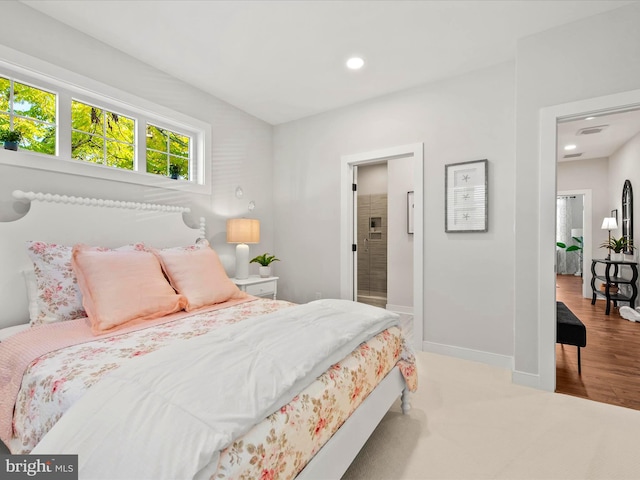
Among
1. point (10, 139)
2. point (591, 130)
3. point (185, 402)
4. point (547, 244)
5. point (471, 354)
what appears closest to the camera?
point (185, 402)

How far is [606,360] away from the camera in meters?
2.98

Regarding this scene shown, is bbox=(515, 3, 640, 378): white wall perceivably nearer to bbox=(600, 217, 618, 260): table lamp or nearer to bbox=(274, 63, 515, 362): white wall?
bbox=(274, 63, 515, 362): white wall

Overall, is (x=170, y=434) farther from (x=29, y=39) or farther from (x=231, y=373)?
(x=29, y=39)

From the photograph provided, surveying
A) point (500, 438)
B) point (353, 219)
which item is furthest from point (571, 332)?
point (353, 219)

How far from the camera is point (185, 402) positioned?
86 cm

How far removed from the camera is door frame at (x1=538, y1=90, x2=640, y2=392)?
239 centimetres

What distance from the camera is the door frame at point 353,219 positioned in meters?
3.26

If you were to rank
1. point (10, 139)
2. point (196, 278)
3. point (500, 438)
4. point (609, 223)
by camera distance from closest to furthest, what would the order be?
point (500, 438) < point (10, 139) < point (196, 278) < point (609, 223)

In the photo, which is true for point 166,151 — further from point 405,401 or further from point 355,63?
point 405,401

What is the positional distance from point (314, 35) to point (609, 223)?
20.5 feet

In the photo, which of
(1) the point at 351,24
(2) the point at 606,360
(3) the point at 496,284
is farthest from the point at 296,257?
(2) the point at 606,360

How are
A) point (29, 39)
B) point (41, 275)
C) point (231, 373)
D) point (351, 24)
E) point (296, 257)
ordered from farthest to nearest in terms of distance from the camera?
1. point (296, 257)
2. point (351, 24)
3. point (29, 39)
4. point (41, 275)
5. point (231, 373)

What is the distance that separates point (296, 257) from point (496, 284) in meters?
2.39

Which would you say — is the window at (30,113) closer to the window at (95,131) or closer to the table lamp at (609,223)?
the window at (95,131)
